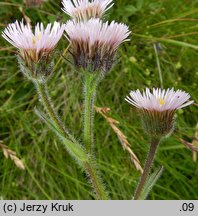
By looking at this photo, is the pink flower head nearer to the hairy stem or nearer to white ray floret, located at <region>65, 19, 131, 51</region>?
white ray floret, located at <region>65, 19, 131, 51</region>

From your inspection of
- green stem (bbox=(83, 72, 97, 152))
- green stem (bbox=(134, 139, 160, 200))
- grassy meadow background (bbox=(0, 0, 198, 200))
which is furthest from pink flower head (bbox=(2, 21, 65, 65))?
grassy meadow background (bbox=(0, 0, 198, 200))

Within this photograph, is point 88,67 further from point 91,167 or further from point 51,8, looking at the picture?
point 51,8

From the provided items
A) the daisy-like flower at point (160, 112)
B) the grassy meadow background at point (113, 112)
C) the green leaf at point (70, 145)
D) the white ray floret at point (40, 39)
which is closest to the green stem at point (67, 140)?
the green leaf at point (70, 145)

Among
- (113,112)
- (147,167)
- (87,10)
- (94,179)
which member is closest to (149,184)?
(147,167)

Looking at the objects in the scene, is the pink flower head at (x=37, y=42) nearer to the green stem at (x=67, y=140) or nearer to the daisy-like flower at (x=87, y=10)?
the green stem at (x=67, y=140)

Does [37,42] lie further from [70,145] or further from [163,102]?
[163,102]

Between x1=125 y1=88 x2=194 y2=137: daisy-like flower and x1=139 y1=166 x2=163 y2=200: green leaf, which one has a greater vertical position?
x1=125 y1=88 x2=194 y2=137: daisy-like flower

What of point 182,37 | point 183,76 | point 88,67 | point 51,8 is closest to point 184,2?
point 182,37
